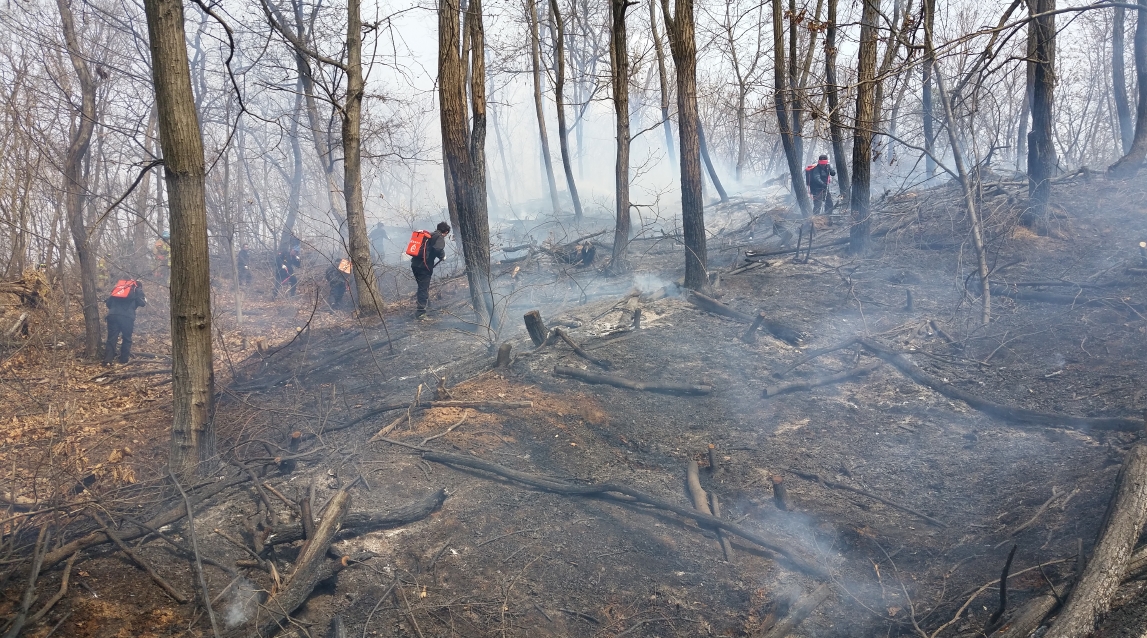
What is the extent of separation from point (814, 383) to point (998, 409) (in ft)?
6.29

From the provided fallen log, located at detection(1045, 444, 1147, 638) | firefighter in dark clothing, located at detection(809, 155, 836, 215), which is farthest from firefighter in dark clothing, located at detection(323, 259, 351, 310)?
fallen log, located at detection(1045, 444, 1147, 638)

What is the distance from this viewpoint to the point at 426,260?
1193cm

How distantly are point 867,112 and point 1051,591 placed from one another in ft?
32.1

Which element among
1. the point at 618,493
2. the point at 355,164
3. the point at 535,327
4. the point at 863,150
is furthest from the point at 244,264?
the point at 618,493

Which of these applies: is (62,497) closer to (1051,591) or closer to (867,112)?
(1051,591)

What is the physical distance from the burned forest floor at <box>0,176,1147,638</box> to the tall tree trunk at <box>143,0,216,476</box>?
1.40ft

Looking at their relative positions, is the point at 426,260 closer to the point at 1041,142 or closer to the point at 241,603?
the point at 241,603

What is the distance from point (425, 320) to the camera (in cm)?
1177

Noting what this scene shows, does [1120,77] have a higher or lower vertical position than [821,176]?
higher

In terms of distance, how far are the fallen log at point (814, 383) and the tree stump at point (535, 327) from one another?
311cm

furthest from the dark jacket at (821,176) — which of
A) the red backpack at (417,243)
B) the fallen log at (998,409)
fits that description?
the red backpack at (417,243)

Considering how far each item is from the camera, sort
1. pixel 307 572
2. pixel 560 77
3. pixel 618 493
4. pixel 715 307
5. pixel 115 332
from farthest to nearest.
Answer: pixel 560 77 < pixel 115 332 < pixel 715 307 < pixel 618 493 < pixel 307 572

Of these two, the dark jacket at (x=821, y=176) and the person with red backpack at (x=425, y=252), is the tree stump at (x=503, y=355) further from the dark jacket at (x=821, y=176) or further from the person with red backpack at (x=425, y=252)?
the dark jacket at (x=821, y=176)

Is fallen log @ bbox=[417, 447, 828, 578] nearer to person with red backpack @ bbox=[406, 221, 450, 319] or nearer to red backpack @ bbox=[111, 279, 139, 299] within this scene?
person with red backpack @ bbox=[406, 221, 450, 319]
